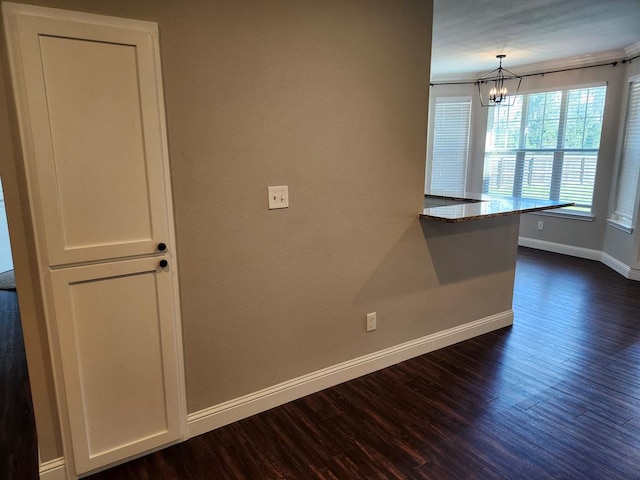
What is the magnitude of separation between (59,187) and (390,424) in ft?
6.25

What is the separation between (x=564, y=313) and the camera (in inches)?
144

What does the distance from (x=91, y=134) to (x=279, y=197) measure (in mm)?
882

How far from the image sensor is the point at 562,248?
18.9 feet

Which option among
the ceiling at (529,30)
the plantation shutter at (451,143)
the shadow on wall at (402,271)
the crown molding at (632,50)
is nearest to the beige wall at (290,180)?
the shadow on wall at (402,271)

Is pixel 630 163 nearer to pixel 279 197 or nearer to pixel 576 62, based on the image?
pixel 576 62

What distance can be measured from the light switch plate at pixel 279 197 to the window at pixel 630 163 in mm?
4421

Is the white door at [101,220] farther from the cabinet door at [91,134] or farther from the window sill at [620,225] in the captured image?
the window sill at [620,225]

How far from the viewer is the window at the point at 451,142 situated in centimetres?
646

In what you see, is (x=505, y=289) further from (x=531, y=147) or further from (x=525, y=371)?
(x=531, y=147)

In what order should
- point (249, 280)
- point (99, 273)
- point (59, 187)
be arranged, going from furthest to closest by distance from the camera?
point (249, 280) → point (99, 273) → point (59, 187)

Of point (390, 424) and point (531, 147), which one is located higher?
point (531, 147)

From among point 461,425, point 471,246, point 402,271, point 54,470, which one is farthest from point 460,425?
point 54,470

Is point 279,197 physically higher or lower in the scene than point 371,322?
higher

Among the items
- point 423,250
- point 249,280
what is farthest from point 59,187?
point 423,250
